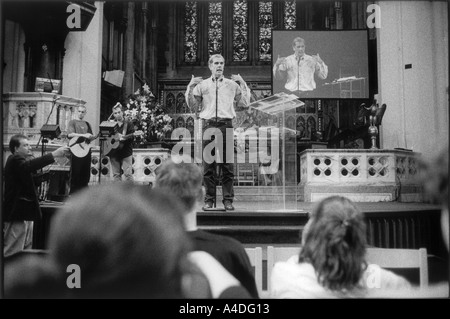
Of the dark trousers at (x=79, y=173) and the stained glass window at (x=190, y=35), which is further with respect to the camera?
the stained glass window at (x=190, y=35)

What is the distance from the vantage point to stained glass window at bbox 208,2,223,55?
47.4ft

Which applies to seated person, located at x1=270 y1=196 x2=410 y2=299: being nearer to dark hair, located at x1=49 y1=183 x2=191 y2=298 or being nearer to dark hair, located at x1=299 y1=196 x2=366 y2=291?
dark hair, located at x1=299 y1=196 x2=366 y2=291

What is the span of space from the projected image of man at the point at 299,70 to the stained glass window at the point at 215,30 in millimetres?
6191

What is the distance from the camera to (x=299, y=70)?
838cm

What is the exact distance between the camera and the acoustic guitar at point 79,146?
4879 mm

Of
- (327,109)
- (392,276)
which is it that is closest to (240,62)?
(327,109)

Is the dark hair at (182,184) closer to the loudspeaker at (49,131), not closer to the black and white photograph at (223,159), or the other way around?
the black and white photograph at (223,159)

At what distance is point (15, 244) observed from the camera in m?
2.72

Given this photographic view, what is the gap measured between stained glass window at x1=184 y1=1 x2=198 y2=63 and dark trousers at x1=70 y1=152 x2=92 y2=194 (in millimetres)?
10180

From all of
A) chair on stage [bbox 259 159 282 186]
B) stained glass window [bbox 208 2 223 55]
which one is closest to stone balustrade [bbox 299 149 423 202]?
chair on stage [bbox 259 159 282 186]

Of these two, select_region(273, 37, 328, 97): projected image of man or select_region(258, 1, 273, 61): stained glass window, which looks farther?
select_region(258, 1, 273, 61): stained glass window

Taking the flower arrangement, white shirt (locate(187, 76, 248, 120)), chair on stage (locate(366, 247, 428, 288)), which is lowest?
chair on stage (locate(366, 247, 428, 288))

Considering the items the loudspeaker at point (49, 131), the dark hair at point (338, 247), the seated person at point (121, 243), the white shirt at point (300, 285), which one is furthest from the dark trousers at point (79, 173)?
the seated person at point (121, 243)
